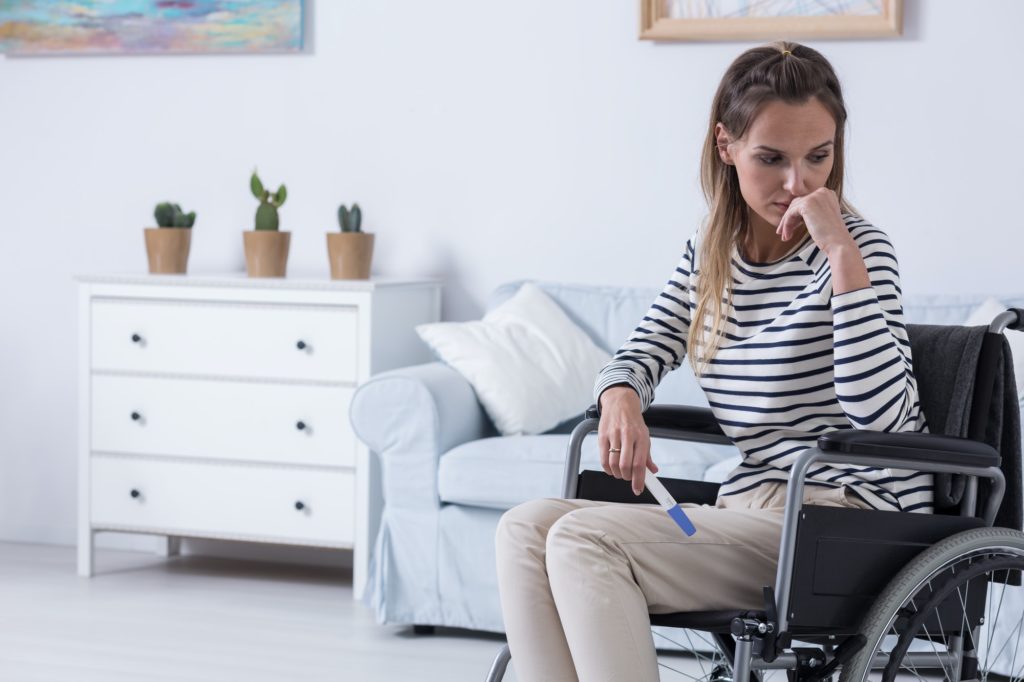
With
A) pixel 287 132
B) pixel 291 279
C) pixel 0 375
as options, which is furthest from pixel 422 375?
pixel 0 375

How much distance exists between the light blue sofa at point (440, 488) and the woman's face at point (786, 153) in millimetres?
1200

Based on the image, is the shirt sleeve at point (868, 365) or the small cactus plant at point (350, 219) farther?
the small cactus plant at point (350, 219)

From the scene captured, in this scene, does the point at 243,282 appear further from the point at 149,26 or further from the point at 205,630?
the point at 149,26

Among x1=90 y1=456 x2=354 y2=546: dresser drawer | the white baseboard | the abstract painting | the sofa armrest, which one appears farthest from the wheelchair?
the abstract painting

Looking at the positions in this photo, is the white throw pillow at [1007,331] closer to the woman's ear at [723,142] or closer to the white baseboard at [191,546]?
the woman's ear at [723,142]

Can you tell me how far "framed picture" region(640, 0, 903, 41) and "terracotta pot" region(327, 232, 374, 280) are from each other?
88 centimetres

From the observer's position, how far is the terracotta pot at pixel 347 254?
3.25 metres

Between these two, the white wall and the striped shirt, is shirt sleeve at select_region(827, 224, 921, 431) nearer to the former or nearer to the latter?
the striped shirt

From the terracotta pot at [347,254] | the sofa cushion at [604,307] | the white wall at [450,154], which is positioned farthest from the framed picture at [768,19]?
the terracotta pot at [347,254]

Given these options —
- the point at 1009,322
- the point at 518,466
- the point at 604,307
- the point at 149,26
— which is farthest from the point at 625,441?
the point at 149,26

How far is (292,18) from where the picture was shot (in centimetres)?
355

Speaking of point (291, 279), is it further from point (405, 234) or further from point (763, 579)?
point (763, 579)

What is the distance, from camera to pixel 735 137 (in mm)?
1606

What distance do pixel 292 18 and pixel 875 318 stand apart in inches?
97.7
